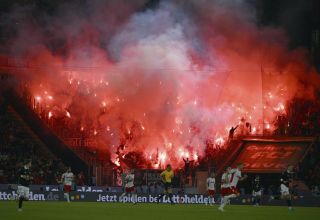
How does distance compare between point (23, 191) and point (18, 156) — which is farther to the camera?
point (18, 156)

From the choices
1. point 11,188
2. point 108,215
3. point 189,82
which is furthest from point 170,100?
point 108,215

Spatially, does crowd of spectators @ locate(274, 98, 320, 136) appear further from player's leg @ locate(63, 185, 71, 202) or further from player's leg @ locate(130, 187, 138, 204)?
player's leg @ locate(63, 185, 71, 202)

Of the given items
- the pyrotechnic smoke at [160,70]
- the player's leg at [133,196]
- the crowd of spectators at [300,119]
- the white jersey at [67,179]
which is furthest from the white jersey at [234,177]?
the pyrotechnic smoke at [160,70]

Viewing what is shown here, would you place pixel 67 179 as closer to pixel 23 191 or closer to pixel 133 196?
pixel 133 196

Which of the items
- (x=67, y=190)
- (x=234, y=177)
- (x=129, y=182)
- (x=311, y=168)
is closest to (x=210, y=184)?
(x=129, y=182)

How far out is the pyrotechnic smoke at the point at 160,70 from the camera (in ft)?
169

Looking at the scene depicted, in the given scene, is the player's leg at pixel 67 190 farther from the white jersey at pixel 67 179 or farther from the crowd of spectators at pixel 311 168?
the crowd of spectators at pixel 311 168

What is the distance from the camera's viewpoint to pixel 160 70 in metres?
51.7

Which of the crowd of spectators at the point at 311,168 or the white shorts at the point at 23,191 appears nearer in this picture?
the white shorts at the point at 23,191

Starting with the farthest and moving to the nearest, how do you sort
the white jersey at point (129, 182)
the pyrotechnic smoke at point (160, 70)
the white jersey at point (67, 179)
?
the pyrotechnic smoke at point (160, 70)
the white jersey at point (67, 179)
the white jersey at point (129, 182)

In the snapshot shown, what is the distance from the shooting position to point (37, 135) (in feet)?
172

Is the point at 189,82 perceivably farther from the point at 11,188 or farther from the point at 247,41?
the point at 11,188

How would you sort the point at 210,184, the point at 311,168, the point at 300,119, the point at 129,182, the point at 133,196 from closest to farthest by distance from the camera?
the point at 133,196, the point at 129,182, the point at 210,184, the point at 311,168, the point at 300,119

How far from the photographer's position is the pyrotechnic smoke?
51.5m
